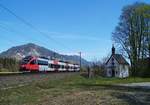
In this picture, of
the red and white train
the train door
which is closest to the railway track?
the red and white train

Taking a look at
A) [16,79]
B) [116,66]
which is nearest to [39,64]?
[16,79]

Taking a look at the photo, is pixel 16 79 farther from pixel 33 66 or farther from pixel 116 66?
pixel 116 66

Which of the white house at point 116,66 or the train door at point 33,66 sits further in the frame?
the white house at point 116,66

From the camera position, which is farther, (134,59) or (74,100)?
(134,59)

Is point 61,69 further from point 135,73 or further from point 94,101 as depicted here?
point 94,101

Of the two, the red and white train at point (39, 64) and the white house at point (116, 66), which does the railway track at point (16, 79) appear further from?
the white house at point (116, 66)

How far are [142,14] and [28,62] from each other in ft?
80.4

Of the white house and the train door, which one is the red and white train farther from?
the white house

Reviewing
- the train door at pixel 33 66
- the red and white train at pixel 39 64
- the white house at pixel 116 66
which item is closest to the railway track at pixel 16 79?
the red and white train at pixel 39 64

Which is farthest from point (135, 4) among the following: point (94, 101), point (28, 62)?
point (94, 101)

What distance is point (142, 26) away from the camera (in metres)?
71.1

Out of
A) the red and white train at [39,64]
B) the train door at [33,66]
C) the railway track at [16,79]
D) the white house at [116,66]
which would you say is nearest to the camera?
the railway track at [16,79]

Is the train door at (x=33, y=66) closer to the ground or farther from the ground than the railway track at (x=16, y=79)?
farther from the ground

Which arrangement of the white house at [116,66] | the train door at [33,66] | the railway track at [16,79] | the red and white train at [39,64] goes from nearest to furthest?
the railway track at [16,79]
the red and white train at [39,64]
the train door at [33,66]
the white house at [116,66]
